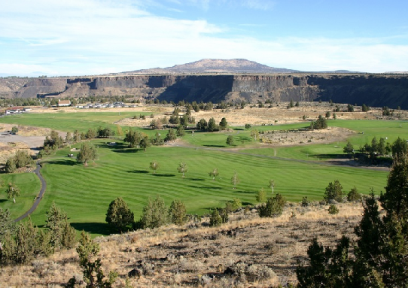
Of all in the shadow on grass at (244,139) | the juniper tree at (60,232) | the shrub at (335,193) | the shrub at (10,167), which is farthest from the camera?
the shadow on grass at (244,139)

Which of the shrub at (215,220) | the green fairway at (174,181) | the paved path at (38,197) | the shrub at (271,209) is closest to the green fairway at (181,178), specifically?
the green fairway at (174,181)

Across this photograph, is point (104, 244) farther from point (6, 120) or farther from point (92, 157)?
point (6, 120)

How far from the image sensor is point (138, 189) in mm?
58031

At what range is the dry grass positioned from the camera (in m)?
17.3

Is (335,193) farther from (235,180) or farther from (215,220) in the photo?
(215,220)

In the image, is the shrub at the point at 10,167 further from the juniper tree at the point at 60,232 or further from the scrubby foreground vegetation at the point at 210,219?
the juniper tree at the point at 60,232

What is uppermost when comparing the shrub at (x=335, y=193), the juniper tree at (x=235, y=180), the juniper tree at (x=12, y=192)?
the shrub at (x=335, y=193)

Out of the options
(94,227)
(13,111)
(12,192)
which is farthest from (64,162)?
(13,111)

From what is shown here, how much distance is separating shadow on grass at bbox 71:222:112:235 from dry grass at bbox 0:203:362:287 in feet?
33.6

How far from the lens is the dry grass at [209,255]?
1733 centimetres

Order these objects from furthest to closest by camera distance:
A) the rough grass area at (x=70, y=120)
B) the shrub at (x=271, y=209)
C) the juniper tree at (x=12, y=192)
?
the rough grass area at (x=70, y=120) → the juniper tree at (x=12, y=192) → the shrub at (x=271, y=209)

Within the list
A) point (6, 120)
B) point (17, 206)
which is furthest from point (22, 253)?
point (6, 120)

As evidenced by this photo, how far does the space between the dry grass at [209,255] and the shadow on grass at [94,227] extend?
10.2m

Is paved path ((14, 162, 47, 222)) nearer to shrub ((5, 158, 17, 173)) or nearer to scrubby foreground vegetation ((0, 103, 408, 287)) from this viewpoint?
scrubby foreground vegetation ((0, 103, 408, 287))
